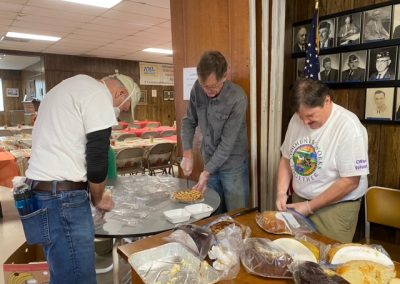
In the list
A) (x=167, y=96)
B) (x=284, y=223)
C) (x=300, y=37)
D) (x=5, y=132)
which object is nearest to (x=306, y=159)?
(x=284, y=223)

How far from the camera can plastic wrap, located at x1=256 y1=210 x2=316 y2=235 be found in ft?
3.77

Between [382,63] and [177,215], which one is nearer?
[177,215]

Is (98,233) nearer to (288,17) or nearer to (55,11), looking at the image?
(288,17)

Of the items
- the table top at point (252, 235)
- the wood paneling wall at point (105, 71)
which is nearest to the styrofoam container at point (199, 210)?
the table top at point (252, 235)

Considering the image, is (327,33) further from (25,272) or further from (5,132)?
(5,132)

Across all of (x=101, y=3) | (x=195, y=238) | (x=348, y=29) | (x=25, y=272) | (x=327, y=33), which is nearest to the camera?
(x=195, y=238)

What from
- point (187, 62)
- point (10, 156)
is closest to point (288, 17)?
point (187, 62)

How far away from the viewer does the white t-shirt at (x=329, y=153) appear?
134 centimetres

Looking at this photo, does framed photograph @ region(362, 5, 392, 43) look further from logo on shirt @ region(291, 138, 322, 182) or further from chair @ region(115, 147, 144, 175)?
chair @ region(115, 147, 144, 175)

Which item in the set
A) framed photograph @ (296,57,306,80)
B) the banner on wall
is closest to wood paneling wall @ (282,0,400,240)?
framed photograph @ (296,57,306,80)

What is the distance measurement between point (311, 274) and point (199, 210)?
833mm

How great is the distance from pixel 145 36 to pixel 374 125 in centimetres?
519

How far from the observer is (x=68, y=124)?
1.23m

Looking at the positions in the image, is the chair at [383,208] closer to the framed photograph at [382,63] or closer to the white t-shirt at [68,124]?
the framed photograph at [382,63]
